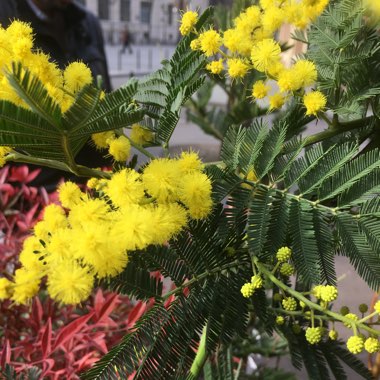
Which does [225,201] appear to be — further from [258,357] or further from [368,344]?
[258,357]

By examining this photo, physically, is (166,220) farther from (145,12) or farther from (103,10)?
(145,12)

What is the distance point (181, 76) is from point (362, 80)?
0.21 meters

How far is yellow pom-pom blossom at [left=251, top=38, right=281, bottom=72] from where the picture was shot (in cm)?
45

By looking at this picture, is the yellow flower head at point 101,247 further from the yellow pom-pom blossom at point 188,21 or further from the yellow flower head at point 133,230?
the yellow pom-pom blossom at point 188,21

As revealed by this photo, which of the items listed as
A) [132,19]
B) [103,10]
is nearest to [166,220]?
[103,10]

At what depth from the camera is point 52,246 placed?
333 mm

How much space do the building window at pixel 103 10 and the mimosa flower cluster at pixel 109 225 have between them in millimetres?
17091

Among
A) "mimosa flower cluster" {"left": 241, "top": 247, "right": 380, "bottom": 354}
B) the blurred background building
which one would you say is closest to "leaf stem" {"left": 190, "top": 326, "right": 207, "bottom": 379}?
"mimosa flower cluster" {"left": 241, "top": 247, "right": 380, "bottom": 354}

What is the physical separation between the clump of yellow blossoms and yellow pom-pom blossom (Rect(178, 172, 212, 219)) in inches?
4.6

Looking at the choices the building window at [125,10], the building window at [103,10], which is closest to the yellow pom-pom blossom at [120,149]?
the building window at [103,10]

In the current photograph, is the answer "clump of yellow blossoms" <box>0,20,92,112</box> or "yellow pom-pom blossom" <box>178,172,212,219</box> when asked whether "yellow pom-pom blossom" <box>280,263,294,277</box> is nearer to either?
"yellow pom-pom blossom" <box>178,172,212,219</box>

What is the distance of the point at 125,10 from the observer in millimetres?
16422

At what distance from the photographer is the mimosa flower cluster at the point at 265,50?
451mm

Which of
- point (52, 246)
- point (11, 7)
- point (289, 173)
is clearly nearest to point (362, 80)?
point (289, 173)
